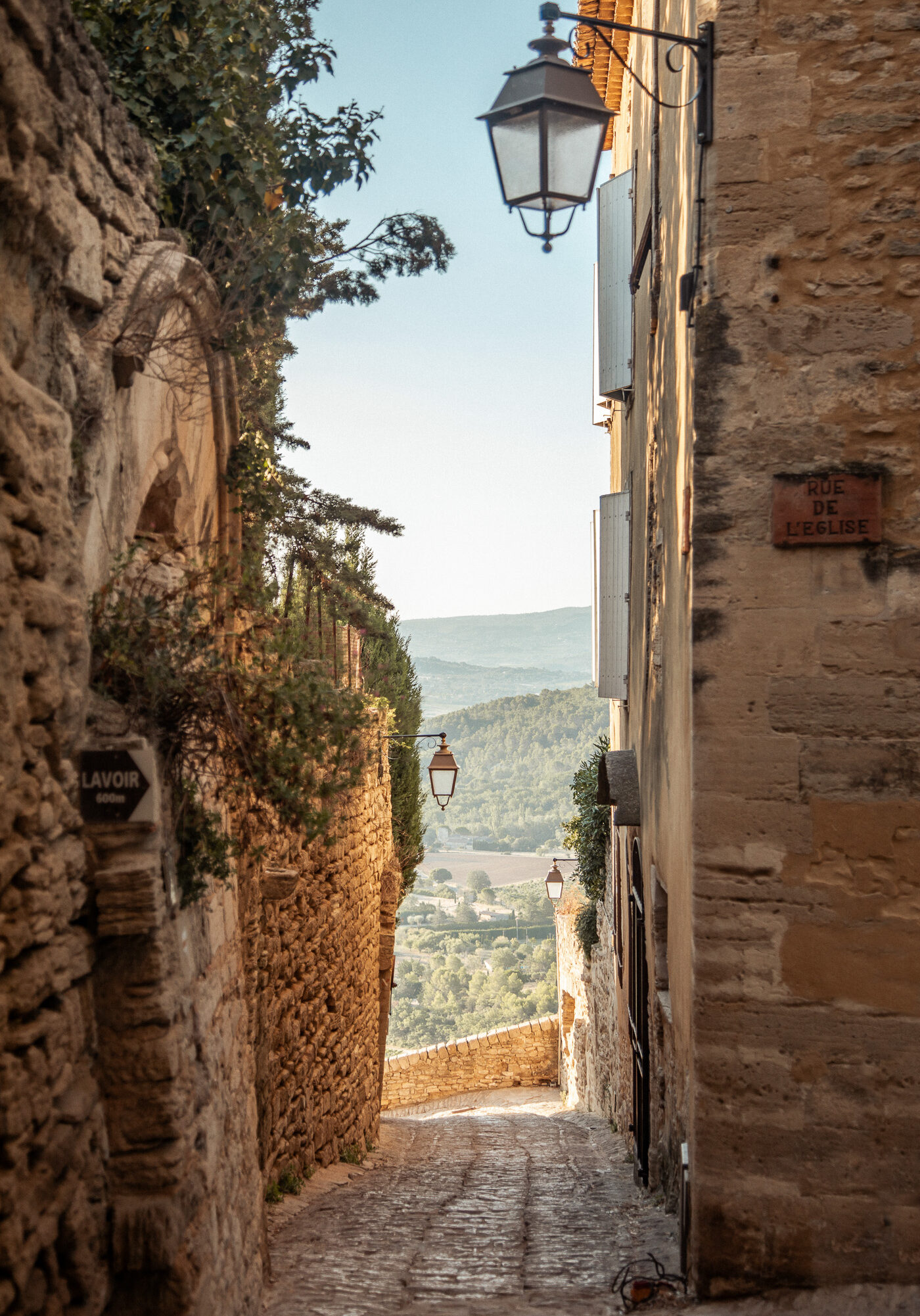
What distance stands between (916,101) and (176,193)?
314cm

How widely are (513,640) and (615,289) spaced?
351 ft

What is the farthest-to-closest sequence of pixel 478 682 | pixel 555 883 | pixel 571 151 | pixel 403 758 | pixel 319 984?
pixel 478 682
pixel 555 883
pixel 403 758
pixel 319 984
pixel 571 151

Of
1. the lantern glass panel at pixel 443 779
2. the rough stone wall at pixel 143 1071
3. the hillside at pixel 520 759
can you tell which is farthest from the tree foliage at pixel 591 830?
the hillside at pixel 520 759

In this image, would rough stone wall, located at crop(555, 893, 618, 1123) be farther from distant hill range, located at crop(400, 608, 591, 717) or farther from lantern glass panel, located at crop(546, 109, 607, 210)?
distant hill range, located at crop(400, 608, 591, 717)

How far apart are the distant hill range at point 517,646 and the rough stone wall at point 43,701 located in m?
87.2

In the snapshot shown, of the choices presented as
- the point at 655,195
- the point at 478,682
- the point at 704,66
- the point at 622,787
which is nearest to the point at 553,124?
the point at 704,66

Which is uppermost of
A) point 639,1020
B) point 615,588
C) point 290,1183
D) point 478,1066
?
point 615,588

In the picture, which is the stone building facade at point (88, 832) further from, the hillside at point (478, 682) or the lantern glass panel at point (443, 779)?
the hillside at point (478, 682)

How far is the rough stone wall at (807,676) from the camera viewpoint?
3758 mm

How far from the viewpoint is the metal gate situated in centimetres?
665

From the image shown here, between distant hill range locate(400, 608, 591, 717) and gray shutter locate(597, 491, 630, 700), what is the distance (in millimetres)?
81296

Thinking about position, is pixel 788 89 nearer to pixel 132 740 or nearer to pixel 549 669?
pixel 132 740

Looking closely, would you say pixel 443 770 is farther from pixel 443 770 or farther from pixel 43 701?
pixel 43 701

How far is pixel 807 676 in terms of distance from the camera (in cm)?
383
